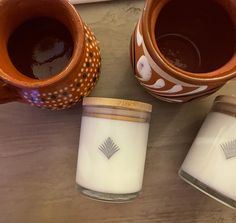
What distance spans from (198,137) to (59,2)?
194mm

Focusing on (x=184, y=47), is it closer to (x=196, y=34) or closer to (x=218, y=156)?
(x=196, y=34)

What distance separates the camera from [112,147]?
1.37 ft

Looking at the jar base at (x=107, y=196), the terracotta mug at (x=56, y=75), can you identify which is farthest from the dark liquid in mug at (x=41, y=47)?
the jar base at (x=107, y=196)

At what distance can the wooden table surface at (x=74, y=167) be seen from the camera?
1.55 feet

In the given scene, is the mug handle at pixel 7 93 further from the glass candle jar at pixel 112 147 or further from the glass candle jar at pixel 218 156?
the glass candle jar at pixel 218 156

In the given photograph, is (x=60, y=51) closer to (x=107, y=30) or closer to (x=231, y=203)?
(x=107, y=30)

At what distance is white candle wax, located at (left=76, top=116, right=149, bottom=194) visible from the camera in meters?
0.42

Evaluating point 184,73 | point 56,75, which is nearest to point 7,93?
point 56,75

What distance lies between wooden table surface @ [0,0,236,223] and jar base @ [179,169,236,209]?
0.03 metres

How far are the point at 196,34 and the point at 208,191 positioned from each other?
17 centimetres

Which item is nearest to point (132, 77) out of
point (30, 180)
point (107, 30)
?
point (107, 30)

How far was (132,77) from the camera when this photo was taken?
1.58 ft

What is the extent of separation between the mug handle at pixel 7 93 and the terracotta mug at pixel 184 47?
0.39ft

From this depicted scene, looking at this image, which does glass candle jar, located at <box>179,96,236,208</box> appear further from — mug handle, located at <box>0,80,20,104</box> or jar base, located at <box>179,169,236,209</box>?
mug handle, located at <box>0,80,20,104</box>
